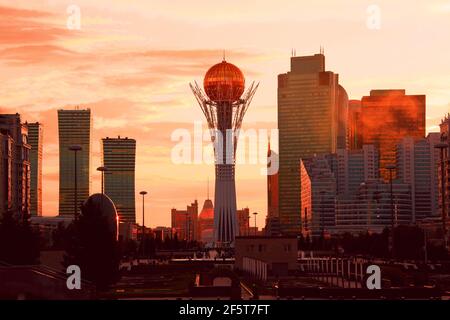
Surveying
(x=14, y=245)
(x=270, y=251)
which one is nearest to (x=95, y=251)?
(x=14, y=245)

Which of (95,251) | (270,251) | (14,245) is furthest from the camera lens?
(270,251)

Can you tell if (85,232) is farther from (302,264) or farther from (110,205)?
(302,264)

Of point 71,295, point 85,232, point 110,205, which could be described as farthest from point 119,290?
point 110,205

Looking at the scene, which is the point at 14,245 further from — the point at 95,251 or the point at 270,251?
the point at 270,251

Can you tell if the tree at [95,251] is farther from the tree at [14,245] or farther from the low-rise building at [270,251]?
the low-rise building at [270,251]

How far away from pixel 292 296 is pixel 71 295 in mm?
16109

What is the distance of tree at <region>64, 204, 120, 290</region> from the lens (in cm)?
8544

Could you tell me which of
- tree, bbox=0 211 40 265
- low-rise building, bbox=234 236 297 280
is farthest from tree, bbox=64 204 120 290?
low-rise building, bbox=234 236 297 280

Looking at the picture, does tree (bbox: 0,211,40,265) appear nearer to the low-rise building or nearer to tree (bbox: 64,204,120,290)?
tree (bbox: 64,204,120,290)

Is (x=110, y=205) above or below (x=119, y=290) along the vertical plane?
above

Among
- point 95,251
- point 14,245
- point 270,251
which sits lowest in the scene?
point 270,251

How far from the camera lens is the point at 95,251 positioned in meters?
86.6

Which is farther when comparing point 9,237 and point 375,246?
point 375,246
